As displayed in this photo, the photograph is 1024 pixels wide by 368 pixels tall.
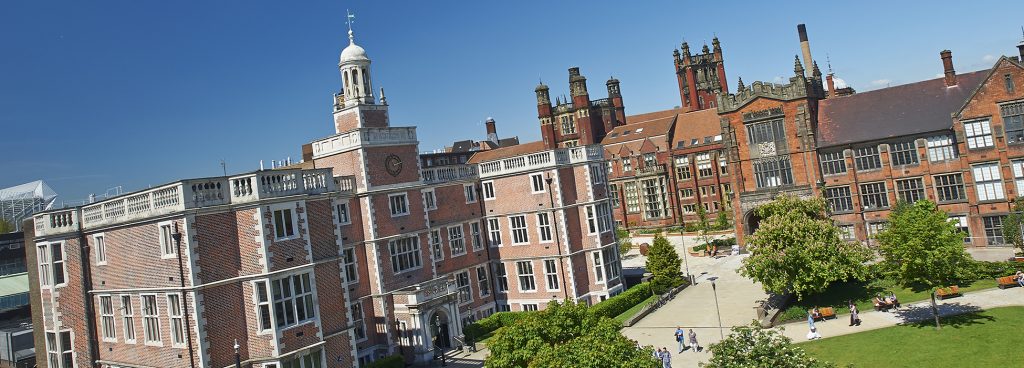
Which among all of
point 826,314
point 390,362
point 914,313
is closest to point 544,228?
point 390,362

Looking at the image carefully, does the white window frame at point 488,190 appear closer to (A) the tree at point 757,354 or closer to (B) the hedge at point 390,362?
(B) the hedge at point 390,362

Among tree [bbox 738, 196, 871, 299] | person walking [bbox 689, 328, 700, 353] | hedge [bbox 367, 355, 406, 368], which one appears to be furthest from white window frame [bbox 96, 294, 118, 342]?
tree [bbox 738, 196, 871, 299]

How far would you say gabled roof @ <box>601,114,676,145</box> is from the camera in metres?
85.4

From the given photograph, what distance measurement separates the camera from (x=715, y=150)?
3063 inches

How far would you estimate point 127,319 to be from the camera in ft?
89.1

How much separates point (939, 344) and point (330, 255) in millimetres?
26281

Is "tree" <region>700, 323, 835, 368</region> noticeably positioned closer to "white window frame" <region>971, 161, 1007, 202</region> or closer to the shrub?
the shrub

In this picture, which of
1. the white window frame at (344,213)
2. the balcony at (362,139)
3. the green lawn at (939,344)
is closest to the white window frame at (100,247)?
the white window frame at (344,213)

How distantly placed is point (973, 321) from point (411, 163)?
29840 mm

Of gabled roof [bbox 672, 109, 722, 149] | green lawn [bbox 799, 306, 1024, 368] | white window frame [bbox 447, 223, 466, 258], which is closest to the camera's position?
green lawn [bbox 799, 306, 1024, 368]

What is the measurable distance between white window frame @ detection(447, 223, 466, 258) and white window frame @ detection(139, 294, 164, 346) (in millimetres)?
19795

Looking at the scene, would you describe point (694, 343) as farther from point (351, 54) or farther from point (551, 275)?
point (351, 54)

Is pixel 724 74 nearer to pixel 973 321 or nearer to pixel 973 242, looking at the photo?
pixel 973 242

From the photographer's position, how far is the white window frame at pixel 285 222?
83.9ft
